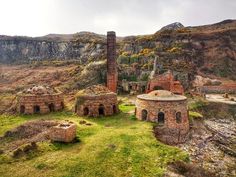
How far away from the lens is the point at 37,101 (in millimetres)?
32188

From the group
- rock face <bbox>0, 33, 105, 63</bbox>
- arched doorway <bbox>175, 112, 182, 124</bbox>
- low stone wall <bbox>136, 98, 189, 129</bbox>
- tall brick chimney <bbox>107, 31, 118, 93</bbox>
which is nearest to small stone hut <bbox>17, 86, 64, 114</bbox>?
low stone wall <bbox>136, 98, 189, 129</bbox>

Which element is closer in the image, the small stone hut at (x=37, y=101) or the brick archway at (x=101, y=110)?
the brick archway at (x=101, y=110)

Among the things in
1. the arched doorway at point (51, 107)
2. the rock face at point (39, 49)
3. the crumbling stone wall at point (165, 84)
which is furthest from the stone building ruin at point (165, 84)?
the rock face at point (39, 49)

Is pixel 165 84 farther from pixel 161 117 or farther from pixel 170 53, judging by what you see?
pixel 170 53

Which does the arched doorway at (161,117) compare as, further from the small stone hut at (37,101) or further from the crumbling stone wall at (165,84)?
the crumbling stone wall at (165,84)

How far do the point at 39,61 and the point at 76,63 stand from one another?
41.1 feet

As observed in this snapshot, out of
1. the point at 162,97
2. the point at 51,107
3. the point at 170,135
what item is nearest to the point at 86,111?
the point at 51,107

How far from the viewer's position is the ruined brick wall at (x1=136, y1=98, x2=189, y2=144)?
27.7 meters

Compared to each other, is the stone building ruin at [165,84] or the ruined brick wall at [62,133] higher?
the stone building ruin at [165,84]

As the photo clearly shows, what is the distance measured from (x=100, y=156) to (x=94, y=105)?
10.9m

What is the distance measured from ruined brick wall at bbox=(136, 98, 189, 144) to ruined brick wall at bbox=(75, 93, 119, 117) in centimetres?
433

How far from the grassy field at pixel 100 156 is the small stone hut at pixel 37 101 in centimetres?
523

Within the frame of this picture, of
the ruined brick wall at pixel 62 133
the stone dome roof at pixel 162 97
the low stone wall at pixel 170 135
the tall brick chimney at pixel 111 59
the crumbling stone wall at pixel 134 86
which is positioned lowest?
the low stone wall at pixel 170 135

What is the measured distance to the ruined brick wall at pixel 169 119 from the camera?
2770 centimetres
